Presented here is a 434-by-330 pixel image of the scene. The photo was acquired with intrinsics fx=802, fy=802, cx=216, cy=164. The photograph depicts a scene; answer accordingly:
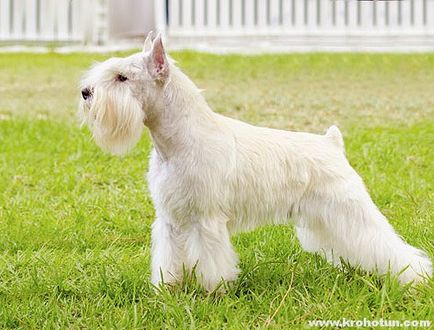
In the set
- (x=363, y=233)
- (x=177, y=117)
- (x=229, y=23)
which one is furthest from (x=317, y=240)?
(x=229, y=23)

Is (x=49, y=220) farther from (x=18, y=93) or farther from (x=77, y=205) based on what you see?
(x=18, y=93)

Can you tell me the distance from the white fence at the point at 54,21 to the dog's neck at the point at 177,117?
13.4m

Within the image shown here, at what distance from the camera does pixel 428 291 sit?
4098mm

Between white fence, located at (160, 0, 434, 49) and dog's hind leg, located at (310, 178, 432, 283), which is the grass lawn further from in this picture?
white fence, located at (160, 0, 434, 49)

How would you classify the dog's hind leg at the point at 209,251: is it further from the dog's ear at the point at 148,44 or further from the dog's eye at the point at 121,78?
the dog's ear at the point at 148,44

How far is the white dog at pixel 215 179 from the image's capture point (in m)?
4.08

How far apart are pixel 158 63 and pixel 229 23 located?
13337 mm

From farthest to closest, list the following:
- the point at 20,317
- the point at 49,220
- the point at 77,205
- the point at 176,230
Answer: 1. the point at 77,205
2. the point at 49,220
3. the point at 176,230
4. the point at 20,317

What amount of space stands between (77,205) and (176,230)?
214 cm

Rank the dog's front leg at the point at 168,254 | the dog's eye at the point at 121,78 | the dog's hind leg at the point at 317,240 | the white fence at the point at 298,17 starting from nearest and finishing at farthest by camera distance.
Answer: the dog's eye at the point at 121,78 → the dog's front leg at the point at 168,254 → the dog's hind leg at the point at 317,240 → the white fence at the point at 298,17

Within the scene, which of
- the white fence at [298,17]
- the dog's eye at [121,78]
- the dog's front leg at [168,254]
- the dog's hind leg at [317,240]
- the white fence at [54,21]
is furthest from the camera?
the white fence at [54,21]

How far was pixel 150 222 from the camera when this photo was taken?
5.77 metres

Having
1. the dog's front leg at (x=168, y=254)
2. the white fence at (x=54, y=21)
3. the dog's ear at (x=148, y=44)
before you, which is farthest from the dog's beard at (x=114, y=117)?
the white fence at (x=54, y=21)

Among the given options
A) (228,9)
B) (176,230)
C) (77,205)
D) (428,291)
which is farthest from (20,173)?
(228,9)
